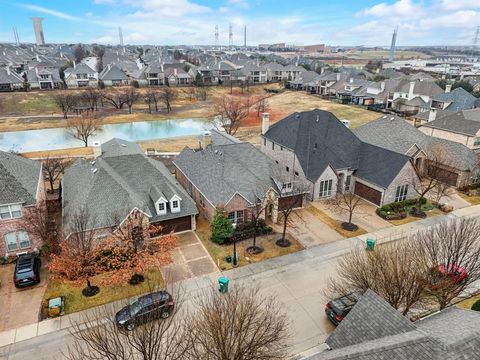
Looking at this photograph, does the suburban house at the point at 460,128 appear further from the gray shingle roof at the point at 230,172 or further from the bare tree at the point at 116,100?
the bare tree at the point at 116,100

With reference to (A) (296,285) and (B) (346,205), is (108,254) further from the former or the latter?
(B) (346,205)

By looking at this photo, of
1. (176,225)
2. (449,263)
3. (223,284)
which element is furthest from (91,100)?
(449,263)

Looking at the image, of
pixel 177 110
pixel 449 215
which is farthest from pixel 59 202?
pixel 177 110

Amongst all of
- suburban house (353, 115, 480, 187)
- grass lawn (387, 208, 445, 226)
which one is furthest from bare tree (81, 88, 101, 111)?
grass lawn (387, 208, 445, 226)

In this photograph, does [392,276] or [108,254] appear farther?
[108,254]

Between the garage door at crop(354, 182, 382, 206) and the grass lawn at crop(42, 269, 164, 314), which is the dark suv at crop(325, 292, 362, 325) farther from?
the garage door at crop(354, 182, 382, 206)

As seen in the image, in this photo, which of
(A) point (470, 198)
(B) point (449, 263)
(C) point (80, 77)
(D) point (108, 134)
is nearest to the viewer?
(B) point (449, 263)

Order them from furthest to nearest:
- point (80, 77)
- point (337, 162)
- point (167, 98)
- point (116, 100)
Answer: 1. point (80, 77)
2. point (116, 100)
3. point (167, 98)
4. point (337, 162)
